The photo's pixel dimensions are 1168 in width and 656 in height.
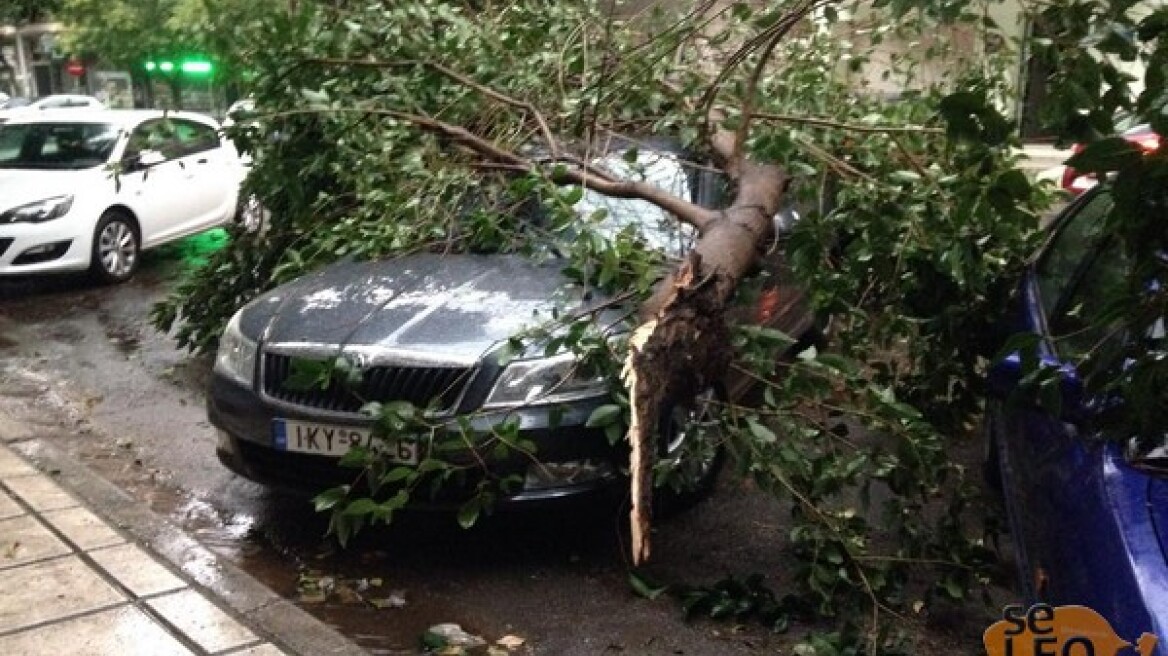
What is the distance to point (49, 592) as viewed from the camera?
417cm

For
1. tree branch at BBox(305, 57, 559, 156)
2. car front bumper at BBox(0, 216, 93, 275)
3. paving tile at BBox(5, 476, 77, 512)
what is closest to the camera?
paving tile at BBox(5, 476, 77, 512)

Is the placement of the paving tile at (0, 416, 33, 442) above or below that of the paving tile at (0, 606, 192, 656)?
below

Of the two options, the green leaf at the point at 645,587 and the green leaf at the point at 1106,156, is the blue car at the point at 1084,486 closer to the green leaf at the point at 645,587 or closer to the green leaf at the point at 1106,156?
the green leaf at the point at 1106,156

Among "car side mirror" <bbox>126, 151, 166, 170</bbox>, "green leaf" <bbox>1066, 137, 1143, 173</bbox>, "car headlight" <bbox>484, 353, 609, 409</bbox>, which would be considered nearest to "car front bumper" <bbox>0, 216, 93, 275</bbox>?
"car side mirror" <bbox>126, 151, 166, 170</bbox>

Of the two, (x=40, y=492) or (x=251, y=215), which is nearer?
(x=40, y=492)

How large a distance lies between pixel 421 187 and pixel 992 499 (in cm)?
281

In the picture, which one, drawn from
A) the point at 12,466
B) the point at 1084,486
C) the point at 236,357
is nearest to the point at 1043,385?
the point at 1084,486

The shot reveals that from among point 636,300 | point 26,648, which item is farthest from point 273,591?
point 636,300

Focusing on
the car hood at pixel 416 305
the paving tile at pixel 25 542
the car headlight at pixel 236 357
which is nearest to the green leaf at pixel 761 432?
the car hood at pixel 416 305

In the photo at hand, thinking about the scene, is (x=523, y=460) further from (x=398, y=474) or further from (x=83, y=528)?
(x=83, y=528)

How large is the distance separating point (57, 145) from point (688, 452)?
8291mm

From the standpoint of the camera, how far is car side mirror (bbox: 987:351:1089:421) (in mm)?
2697

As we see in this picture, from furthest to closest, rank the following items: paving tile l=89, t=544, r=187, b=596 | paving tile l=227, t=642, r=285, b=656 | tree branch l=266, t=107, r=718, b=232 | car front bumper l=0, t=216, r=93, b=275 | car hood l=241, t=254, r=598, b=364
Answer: car front bumper l=0, t=216, r=93, b=275 → tree branch l=266, t=107, r=718, b=232 → car hood l=241, t=254, r=598, b=364 → paving tile l=89, t=544, r=187, b=596 → paving tile l=227, t=642, r=285, b=656

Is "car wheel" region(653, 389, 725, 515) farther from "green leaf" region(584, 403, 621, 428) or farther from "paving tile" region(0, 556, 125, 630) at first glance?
"paving tile" region(0, 556, 125, 630)
